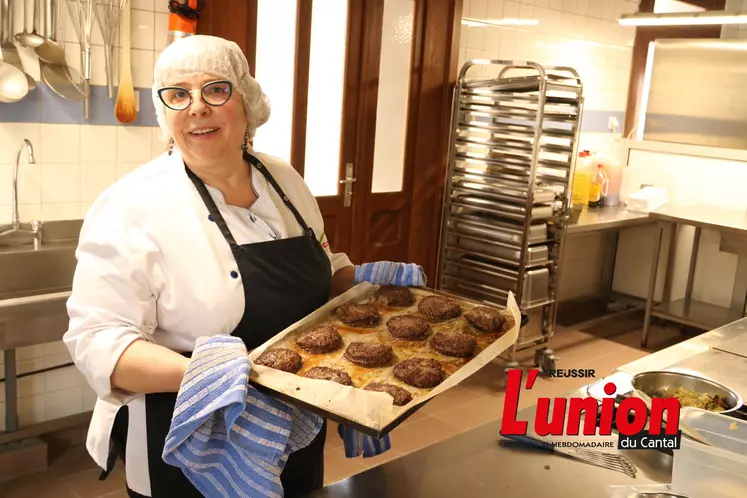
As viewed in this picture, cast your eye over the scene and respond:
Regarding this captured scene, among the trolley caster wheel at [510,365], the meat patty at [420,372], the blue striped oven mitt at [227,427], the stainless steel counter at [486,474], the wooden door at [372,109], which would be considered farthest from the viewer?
the trolley caster wheel at [510,365]

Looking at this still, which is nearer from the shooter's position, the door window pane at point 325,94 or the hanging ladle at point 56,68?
the hanging ladle at point 56,68

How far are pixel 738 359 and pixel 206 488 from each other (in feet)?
4.93

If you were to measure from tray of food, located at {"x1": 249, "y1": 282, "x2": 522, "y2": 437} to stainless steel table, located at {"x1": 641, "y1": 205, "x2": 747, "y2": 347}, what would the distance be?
11.1 feet

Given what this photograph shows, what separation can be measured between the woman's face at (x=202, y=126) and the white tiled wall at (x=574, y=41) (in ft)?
10.2

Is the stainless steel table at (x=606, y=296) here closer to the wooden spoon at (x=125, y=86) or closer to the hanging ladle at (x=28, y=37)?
the wooden spoon at (x=125, y=86)

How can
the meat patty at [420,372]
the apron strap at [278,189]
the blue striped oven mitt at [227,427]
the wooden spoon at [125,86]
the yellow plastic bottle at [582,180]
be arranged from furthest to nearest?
the yellow plastic bottle at [582,180]
the wooden spoon at [125,86]
the apron strap at [278,189]
the meat patty at [420,372]
the blue striped oven mitt at [227,427]

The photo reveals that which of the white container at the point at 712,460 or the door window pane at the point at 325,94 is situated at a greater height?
the door window pane at the point at 325,94

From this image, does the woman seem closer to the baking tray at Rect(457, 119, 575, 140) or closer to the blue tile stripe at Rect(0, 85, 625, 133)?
the blue tile stripe at Rect(0, 85, 625, 133)

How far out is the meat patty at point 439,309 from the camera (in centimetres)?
183

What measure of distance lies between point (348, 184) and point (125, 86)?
1.40 metres

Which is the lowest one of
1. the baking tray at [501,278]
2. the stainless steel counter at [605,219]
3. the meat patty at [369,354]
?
the baking tray at [501,278]

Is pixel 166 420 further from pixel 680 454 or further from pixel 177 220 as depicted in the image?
pixel 680 454

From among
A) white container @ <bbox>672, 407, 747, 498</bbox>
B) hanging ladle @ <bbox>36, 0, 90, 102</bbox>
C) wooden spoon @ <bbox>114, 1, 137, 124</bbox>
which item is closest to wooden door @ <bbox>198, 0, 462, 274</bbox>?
wooden spoon @ <bbox>114, 1, 137, 124</bbox>

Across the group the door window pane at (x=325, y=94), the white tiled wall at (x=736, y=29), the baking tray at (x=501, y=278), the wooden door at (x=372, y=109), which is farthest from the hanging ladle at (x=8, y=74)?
the white tiled wall at (x=736, y=29)
